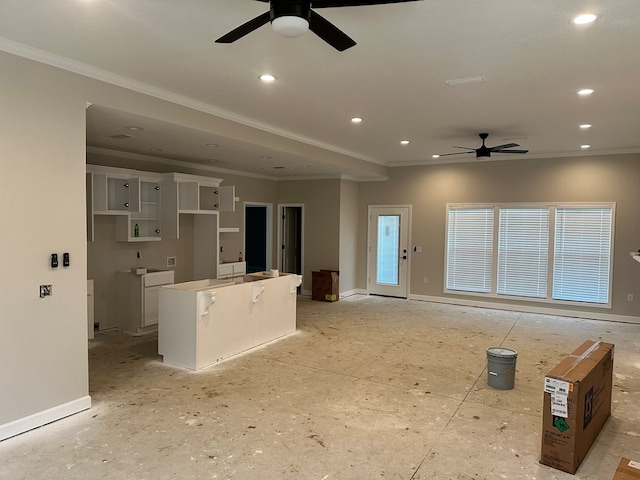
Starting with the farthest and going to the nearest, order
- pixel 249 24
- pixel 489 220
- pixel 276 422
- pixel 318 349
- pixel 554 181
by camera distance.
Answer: pixel 489 220
pixel 554 181
pixel 318 349
pixel 276 422
pixel 249 24

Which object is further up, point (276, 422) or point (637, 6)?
point (637, 6)

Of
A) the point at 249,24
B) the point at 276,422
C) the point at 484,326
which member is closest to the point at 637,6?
the point at 249,24

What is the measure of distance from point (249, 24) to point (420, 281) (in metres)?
7.35

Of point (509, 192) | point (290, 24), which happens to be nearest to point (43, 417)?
point (290, 24)

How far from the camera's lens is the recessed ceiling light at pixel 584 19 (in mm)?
2586

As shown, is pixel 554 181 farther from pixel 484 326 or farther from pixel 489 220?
pixel 484 326

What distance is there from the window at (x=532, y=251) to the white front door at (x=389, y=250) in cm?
88

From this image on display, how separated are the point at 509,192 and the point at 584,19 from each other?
5.68m

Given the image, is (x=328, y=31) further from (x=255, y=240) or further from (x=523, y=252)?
(x=255, y=240)

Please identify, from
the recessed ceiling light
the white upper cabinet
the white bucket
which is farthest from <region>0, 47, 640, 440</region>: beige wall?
the white bucket

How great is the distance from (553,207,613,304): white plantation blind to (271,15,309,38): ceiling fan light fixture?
6.92 m

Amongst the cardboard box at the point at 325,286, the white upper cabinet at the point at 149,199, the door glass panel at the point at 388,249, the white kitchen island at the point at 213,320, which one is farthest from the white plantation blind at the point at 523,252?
the white upper cabinet at the point at 149,199

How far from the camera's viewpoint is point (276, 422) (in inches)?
138

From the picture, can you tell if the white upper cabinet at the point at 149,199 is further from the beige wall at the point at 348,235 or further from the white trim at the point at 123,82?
the beige wall at the point at 348,235
